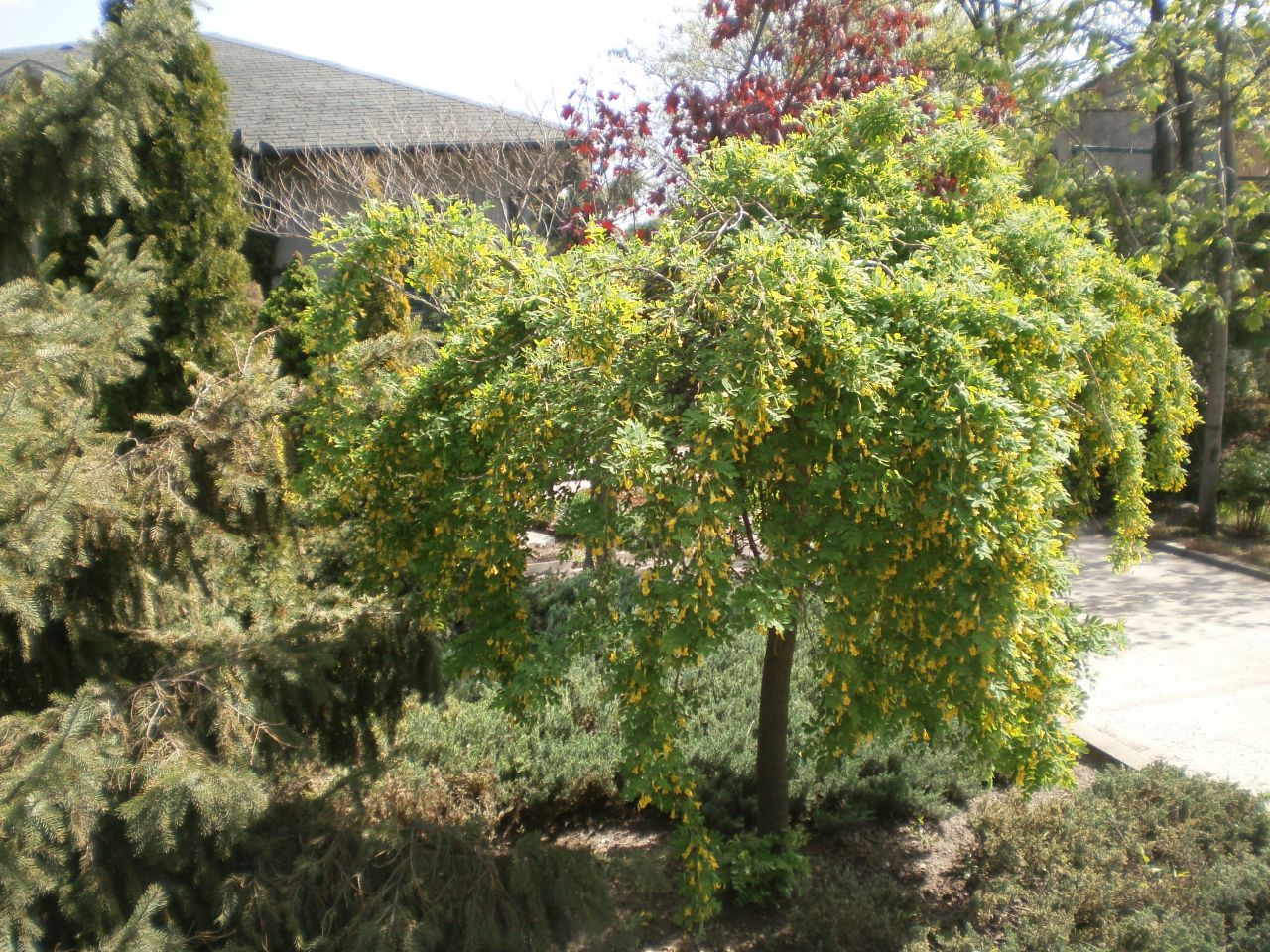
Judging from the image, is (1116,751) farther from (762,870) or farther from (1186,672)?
(762,870)

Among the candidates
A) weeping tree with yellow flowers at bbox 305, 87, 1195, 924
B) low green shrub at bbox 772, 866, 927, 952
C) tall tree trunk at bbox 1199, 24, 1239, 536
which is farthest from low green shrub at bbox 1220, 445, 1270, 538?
low green shrub at bbox 772, 866, 927, 952

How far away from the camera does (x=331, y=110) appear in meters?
14.9

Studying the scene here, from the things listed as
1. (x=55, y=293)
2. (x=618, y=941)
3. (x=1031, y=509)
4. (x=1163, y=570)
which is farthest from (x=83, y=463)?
(x=1163, y=570)

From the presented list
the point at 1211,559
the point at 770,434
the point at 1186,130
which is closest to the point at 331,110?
the point at 1186,130

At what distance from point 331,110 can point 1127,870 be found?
14.6 m

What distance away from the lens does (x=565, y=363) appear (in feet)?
10.3

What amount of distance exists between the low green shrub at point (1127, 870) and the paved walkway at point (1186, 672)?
86 centimetres

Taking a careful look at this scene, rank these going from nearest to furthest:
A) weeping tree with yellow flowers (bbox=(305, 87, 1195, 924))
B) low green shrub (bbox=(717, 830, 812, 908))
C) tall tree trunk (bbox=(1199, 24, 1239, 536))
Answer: weeping tree with yellow flowers (bbox=(305, 87, 1195, 924)) < low green shrub (bbox=(717, 830, 812, 908)) < tall tree trunk (bbox=(1199, 24, 1239, 536))

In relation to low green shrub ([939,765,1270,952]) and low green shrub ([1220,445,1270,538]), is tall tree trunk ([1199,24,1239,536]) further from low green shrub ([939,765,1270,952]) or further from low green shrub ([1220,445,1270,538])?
low green shrub ([939,765,1270,952])

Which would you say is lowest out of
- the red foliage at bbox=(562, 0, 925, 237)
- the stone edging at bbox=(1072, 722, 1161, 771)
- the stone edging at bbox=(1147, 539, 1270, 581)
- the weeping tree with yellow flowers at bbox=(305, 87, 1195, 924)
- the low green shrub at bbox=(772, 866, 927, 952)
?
the low green shrub at bbox=(772, 866, 927, 952)

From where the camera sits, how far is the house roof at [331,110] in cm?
1313

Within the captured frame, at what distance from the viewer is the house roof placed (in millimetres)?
13133

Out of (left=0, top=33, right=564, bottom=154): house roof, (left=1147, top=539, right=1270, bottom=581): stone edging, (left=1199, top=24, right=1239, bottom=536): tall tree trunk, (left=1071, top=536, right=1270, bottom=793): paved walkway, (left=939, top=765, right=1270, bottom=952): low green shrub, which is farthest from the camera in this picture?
(left=0, top=33, right=564, bottom=154): house roof

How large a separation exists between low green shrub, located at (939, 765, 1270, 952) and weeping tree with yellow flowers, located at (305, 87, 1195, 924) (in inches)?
37.1
